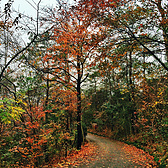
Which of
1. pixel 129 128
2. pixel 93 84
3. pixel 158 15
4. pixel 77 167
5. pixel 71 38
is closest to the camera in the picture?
pixel 158 15

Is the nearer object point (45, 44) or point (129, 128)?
point (45, 44)

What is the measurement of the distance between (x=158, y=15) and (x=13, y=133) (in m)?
9.80

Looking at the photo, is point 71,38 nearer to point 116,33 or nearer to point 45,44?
point 116,33

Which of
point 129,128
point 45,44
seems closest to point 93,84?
point 129,128

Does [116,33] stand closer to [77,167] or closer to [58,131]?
[77,167]

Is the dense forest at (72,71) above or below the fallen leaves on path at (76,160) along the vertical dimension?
above

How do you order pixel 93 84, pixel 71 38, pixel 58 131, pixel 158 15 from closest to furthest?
1. pixel 158 15
2. pixel 71 38
3. pixel 58 131
4. pixel 93 84

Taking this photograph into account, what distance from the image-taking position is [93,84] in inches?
1052

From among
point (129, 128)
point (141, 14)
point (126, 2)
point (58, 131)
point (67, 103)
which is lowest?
point (129, 128)

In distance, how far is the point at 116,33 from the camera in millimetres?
5145

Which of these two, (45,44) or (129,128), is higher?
(45,44)

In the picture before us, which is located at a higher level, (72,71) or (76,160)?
(72,71)

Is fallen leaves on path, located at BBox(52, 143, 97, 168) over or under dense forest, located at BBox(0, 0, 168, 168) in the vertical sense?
under

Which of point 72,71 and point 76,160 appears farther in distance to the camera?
point 72,71
